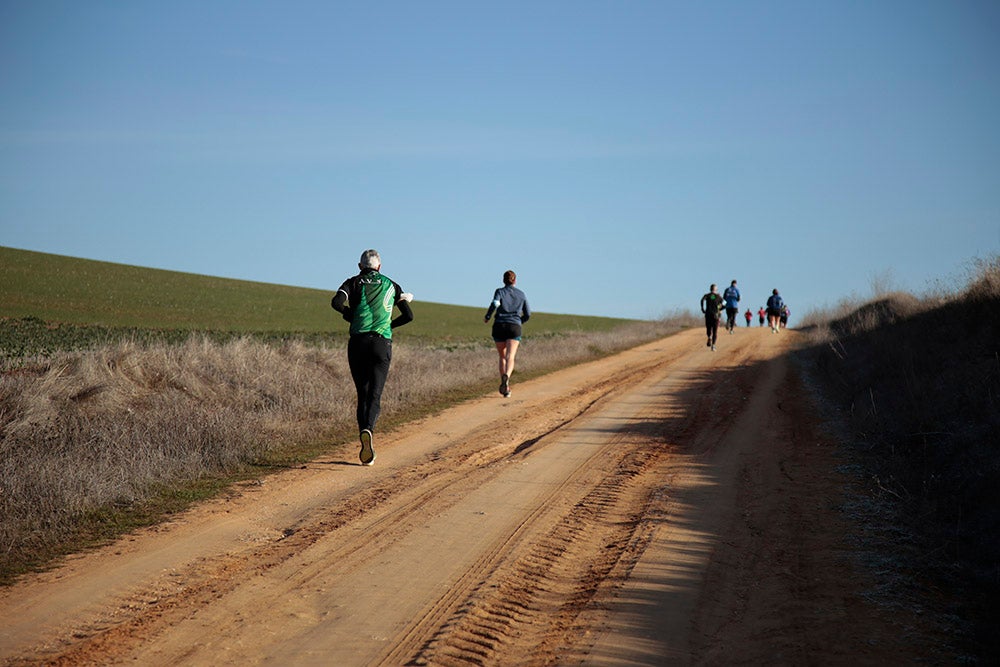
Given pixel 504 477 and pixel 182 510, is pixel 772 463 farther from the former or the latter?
pixel 182 510

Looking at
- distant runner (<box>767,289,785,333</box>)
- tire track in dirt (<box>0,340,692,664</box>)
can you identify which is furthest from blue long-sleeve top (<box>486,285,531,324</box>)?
distant runner (<box>767,289,785,333</box>)

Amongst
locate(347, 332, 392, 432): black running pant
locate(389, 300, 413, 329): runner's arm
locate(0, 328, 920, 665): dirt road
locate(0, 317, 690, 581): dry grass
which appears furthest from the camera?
locate(389, 300, 413, 329): runner's arm

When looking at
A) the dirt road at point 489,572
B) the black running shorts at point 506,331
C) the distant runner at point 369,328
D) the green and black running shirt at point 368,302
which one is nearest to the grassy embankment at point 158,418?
the dirt road at point 489,572

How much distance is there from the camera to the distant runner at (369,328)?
31.5ft

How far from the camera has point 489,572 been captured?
5621 millimetres

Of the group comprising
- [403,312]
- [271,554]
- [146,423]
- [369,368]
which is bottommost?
[271,554]

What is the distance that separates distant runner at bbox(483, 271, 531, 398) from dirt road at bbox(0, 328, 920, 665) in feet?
18.8

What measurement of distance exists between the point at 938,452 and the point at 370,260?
683cm

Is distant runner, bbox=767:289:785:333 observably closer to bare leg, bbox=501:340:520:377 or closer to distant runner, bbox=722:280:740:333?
distant runner, bbox=722:280:740:333

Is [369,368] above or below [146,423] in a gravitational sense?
above

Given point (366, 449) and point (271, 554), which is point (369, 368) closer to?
point (366, 449)

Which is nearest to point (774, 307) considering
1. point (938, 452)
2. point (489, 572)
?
point (938, 452)

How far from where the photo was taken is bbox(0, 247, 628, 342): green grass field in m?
42.0

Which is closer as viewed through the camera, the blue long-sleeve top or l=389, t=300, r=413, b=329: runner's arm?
l=389, t=300, r=413, b=329: runner's arm
